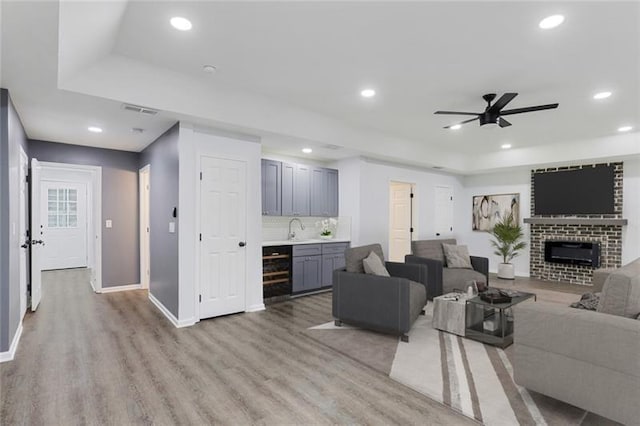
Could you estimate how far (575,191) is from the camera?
21.3 ft

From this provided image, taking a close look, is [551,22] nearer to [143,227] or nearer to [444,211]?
[444,211]

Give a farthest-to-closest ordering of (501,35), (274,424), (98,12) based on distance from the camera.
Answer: (501,35)
(98,12)
(274,424)

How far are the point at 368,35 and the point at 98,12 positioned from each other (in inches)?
75.0

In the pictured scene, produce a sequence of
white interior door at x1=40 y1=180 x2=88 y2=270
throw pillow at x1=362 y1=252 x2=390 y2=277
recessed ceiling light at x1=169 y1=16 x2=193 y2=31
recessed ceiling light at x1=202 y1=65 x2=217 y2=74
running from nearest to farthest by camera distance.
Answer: recessed ceiling light at x1=169 y1=16 x2=193 y2=31 < recessed ceiling light at x1=202 y1=65 x2=217 y2=74 < throw pillow at x1=362 y1=252 x2=390 y2=277 < white interior door at x1=40 y1=180 x2=88 y2=270

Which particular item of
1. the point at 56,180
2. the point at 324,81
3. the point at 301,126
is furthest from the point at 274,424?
the point at 56,180

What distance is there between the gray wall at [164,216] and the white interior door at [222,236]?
0.32 metres

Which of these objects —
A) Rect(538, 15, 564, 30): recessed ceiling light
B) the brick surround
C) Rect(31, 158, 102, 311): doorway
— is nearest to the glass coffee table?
Rect(538, 15, 564, 30): recessed ceiling light

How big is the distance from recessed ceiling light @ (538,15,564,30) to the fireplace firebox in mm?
5397

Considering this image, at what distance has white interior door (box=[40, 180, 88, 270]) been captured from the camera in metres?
7.62

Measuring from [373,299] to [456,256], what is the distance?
2.49 m

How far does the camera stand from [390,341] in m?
3.40

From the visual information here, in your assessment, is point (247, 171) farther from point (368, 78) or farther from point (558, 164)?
point (558, 164)

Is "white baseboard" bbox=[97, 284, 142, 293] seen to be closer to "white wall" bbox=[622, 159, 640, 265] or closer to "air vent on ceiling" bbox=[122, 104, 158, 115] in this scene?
"air vent on ceiling" bbox=[122, 104, 158, 115]

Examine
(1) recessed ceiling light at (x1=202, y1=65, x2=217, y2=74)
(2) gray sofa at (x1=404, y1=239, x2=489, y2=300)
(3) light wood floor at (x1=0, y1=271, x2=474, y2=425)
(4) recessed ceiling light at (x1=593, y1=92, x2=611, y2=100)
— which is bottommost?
(3) light wood floor at (x1=0, y1=271, x2=474, y2=425)
